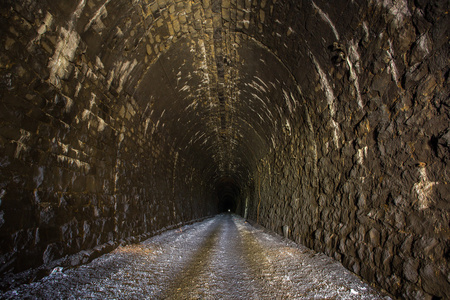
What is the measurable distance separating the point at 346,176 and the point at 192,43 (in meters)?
4.51

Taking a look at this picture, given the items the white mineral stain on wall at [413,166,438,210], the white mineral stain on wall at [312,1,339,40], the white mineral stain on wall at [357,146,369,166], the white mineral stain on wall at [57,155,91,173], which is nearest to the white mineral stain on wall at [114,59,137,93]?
the white mineral stain on wall at [57,155,91,173]

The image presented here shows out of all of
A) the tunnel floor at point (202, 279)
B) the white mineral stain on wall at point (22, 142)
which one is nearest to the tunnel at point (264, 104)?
the white mineral stain on wall at point (22, 142)

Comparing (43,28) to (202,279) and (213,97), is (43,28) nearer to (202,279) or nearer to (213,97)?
(202,279)

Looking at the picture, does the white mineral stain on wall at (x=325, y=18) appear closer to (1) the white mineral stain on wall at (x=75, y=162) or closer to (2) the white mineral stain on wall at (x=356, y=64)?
(2) the white mineral stain on wall at (x=356, y=64)

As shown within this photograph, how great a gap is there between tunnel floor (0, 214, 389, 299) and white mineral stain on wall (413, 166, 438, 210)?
114 centimetres

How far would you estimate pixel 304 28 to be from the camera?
4.08m

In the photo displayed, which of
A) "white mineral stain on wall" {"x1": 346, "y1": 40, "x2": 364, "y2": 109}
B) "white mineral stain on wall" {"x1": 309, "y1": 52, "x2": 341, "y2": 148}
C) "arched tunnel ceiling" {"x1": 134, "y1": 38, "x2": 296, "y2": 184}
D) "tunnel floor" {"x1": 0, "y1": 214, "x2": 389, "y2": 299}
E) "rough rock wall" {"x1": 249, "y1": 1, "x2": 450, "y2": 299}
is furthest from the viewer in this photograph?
"arched tunnel ceiling" {"x1": 134, "y1": 38, "x2": 296, "y2": 184}

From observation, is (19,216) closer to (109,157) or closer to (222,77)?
(109,157)

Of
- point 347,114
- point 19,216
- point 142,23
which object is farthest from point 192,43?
point 19,216

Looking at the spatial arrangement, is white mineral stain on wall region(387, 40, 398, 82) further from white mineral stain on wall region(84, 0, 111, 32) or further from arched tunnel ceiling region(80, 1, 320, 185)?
white mineral stain on wall region(84, 0, 111, 32)

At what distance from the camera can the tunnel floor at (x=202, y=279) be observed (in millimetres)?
2596

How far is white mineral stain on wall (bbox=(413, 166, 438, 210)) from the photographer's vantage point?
7.73 feet

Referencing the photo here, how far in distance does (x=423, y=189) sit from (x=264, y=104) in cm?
527

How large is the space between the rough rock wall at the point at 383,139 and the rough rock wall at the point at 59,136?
3.50 m
